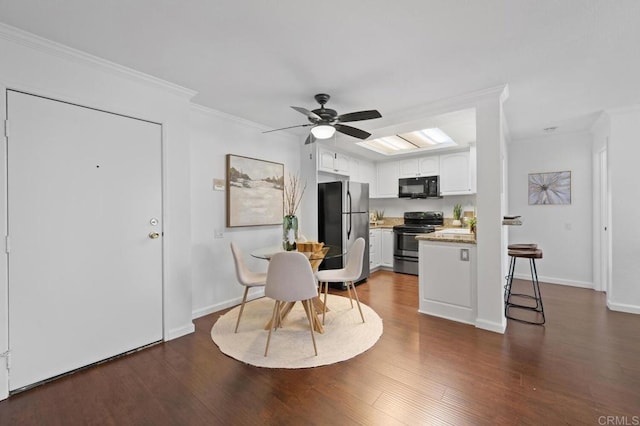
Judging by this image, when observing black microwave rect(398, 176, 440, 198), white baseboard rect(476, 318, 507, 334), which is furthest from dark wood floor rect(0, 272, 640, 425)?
black microwave rect(398, 176, 440, 198)

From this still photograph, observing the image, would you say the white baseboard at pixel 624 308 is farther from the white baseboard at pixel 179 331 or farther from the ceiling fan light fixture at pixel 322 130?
the white baseboard at pixel 179 331

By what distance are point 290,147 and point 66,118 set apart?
2.82m

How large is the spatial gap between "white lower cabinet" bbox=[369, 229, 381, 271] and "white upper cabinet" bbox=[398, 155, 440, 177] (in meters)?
1.41

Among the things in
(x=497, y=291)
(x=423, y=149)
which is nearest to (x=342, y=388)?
(x=497, y=291)

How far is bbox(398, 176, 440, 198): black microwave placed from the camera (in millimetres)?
5426

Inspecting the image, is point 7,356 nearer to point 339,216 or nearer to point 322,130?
point 322,130

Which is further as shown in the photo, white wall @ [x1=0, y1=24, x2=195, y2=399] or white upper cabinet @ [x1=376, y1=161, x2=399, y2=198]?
white upper cabinet @ [x1=376, y1=161, x2=399, y2=198]

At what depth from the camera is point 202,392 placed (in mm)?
1913

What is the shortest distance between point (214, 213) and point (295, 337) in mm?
1818

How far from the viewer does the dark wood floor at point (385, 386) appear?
5.50 ft

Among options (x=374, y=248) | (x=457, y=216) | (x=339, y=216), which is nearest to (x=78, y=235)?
(x=339, y=216)

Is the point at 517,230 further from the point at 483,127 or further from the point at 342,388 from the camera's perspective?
the point at 342,388

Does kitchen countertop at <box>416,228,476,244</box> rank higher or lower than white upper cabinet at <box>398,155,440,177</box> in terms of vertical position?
lower

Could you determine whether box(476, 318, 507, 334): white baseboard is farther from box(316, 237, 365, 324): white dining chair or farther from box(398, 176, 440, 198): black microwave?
box(398, 176, 440, 198): black microwave
